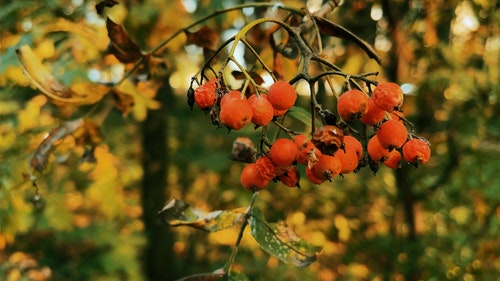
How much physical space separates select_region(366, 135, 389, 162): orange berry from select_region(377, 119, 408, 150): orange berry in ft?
0.10

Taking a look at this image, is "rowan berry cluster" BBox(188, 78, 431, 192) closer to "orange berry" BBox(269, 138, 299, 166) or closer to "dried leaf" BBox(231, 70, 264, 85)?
"orange berry" BBox(269, 138, 299, 166)

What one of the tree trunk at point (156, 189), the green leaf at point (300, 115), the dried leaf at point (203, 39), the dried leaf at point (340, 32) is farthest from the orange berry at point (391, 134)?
the tree trunk at point (156, 189)

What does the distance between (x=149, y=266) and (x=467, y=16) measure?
338 cm

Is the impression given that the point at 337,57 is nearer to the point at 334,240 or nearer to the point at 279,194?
the point at 279,194

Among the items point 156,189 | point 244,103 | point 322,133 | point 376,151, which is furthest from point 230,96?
point 156,189

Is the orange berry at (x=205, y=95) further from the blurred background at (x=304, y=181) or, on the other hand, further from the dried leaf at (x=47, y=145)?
the dried leaf at (x=47, y=145)

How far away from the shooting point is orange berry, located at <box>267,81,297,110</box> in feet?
2.43

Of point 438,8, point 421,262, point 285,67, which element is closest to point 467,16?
point 438,8

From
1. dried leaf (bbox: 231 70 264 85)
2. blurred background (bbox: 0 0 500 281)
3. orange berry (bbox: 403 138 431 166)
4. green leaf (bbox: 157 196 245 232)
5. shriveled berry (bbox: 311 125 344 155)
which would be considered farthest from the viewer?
blurred background (bbox: 0 0 500 281)

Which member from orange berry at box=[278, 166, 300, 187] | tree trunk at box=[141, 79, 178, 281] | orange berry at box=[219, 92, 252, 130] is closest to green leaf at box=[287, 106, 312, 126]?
orange berry at box=[278, 166, 300, 187]

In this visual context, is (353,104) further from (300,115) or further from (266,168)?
(300,115)

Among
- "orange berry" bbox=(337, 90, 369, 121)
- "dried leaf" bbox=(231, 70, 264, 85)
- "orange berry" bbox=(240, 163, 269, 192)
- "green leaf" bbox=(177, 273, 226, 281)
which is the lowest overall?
"green leaf" bbox=(177, 273, 226, 281)

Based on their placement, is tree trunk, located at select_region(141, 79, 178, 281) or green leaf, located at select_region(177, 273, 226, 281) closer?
green leaf, located at select_region(177, 273, 226, 281)

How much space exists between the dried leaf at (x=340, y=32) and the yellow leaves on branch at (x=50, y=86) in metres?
0.64
